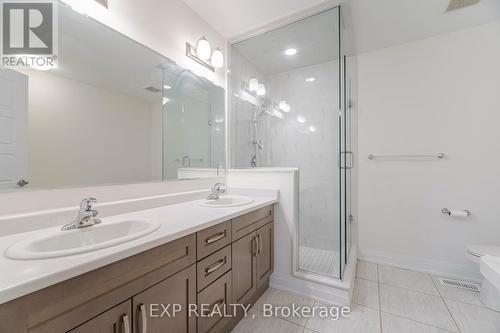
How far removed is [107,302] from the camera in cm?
68

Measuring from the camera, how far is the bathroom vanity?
56 centimetres

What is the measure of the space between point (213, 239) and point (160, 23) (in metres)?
1.55

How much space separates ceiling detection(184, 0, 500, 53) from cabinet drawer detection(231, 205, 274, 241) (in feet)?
5.51

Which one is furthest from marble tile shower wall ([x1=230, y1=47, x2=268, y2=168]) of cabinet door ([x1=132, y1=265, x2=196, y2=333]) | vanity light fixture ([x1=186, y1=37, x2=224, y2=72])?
cabinet door ([x1=132, y1=265, x2=196, y2=333])

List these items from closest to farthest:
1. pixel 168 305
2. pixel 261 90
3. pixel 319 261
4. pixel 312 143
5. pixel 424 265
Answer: pixel 168 305 → pixel 319 261 → pixel 424 265 → pixel 312 143 → pixel 261 90

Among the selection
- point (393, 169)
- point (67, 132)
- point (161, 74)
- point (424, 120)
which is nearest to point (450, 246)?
point (393, 169)

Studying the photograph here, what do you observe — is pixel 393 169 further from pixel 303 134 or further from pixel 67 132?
pixel 67 132

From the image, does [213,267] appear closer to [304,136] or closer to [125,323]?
[125,323]

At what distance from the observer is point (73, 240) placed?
912 millimetres

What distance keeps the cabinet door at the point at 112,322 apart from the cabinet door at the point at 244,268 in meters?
0.65

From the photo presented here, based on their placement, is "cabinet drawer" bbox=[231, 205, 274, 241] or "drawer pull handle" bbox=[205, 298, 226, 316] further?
"cabinet drawer" bbox=[231, 205, 274, 241]

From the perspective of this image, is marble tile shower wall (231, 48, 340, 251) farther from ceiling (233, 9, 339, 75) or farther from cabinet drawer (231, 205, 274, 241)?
cabinet drawer (231, 205, 274, 241)

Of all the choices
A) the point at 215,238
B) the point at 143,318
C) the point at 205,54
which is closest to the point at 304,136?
the point at 205,54

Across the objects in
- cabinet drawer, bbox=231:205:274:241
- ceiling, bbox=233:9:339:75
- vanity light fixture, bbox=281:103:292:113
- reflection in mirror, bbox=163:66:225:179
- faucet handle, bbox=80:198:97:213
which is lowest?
cabinet drawer, bbox=231:205:274:241
